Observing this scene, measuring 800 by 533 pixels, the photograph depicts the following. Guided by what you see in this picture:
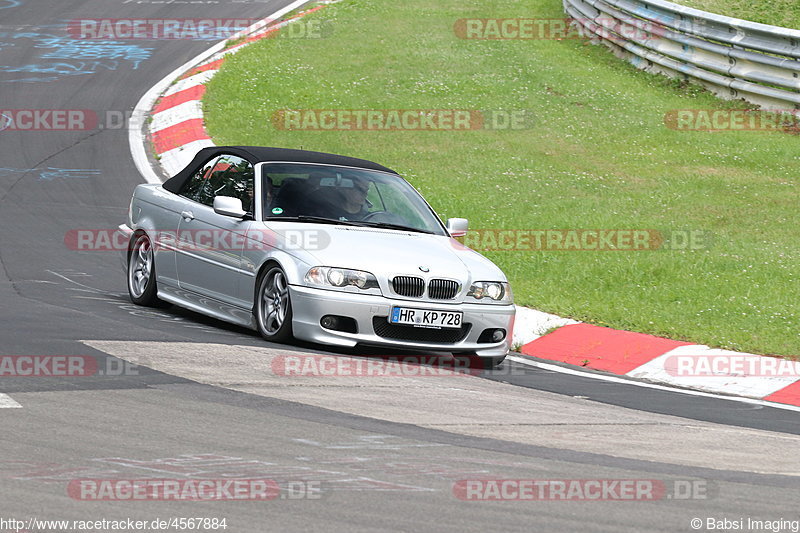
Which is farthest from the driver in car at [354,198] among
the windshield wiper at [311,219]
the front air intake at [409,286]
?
the front air intake at [409,286]

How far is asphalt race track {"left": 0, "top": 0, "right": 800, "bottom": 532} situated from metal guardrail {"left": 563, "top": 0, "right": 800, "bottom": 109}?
10321mm

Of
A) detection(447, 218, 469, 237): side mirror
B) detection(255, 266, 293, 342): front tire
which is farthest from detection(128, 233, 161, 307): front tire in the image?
detection(447, 218, 469, 237): side mirror

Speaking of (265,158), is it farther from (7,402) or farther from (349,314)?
(7,402)

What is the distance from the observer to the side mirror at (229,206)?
923cm

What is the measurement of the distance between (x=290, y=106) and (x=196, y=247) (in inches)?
372

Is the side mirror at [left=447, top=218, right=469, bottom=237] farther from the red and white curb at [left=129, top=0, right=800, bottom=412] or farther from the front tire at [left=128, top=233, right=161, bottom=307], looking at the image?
the front tire at [left=128, top=233, right=161, bottom=307]

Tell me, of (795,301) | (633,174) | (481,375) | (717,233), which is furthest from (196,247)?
(633,174)

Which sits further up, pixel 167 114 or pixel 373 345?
pixel 167 114

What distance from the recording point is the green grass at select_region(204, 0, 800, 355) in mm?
11094

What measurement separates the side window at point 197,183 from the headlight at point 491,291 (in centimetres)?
263

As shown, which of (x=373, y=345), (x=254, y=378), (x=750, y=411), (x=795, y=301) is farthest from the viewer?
(x=795, y=301)

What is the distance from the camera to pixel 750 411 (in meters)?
8.00

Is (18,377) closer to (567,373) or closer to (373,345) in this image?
(373,345)

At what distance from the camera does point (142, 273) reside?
1040 cm
